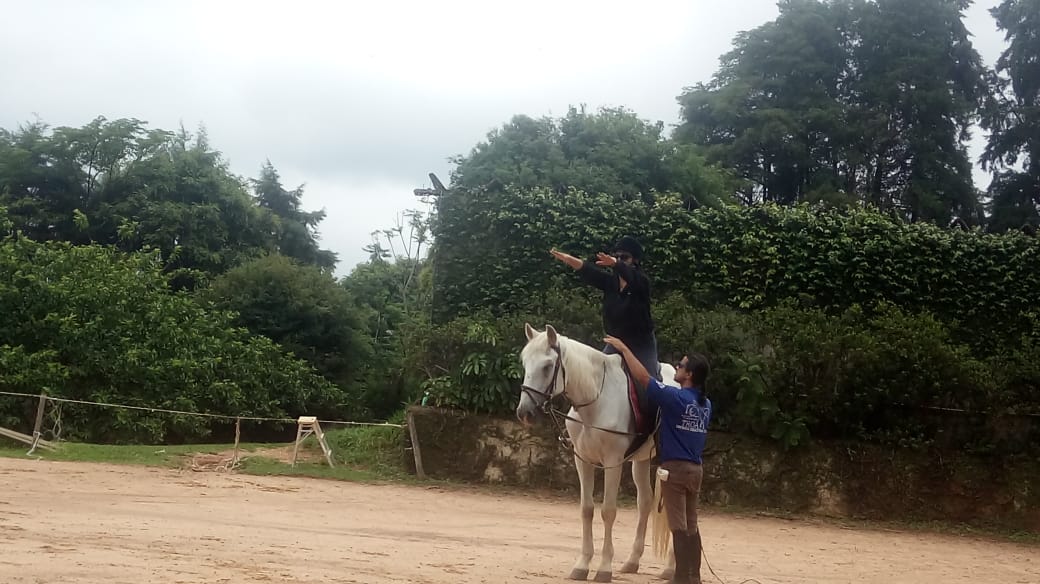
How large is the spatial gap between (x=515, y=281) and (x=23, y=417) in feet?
36.2

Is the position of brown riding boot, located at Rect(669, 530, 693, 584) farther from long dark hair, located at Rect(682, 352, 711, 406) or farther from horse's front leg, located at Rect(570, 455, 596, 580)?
long dark hair, located at Rect(682, 352, 711, 406)

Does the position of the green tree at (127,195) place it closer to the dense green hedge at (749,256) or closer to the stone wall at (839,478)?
the dense green hedge at (749,256)

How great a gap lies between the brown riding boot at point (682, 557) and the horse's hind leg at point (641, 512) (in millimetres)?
1092

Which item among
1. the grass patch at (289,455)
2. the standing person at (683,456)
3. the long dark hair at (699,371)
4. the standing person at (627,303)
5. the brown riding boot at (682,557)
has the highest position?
the standing person at (627,303)

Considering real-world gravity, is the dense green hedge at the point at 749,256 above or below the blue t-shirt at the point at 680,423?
above

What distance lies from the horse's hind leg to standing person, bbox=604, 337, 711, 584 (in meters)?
1.04

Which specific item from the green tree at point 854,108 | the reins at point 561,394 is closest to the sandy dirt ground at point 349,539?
the reins at point 561,394

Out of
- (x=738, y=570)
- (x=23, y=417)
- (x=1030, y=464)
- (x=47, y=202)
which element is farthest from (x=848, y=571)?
(x=47, y=202)

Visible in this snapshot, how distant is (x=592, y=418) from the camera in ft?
26.8

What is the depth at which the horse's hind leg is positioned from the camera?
8.48 meters

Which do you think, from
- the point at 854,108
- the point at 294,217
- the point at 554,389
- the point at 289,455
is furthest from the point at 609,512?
the point at 294,217

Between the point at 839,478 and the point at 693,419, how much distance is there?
8.78 metres

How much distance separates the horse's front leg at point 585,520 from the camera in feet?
25.9

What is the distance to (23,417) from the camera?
19281 millimetres
